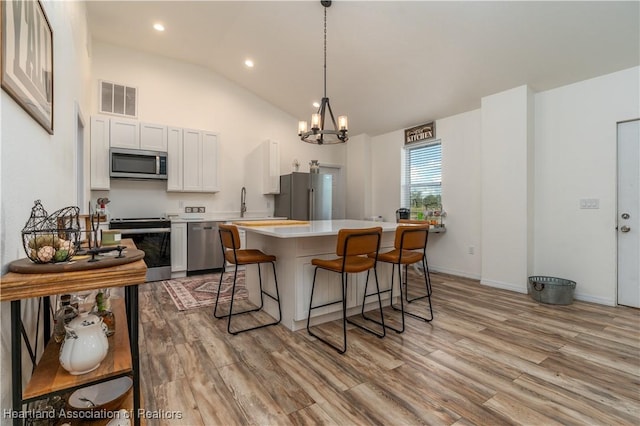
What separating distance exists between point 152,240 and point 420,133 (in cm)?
480

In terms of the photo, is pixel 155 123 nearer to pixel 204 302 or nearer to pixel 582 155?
pixel 204 302

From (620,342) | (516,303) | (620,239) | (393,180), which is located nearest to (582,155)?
(620,239)

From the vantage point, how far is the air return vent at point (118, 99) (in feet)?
14.6

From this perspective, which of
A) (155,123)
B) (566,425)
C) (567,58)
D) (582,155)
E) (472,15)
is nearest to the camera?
(566,425)

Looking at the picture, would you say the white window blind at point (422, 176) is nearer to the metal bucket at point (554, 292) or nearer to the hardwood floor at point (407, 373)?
the metal bucket at point (554, 292)

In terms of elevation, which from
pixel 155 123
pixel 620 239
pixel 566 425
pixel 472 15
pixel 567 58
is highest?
pixel 472 15

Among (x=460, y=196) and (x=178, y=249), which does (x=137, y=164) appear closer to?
(x=178, y=249)

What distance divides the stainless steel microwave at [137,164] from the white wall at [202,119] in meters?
0.34

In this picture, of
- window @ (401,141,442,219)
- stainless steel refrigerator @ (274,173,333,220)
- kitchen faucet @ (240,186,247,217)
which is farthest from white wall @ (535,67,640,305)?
kitchen faucet @ (240,186,247,217)

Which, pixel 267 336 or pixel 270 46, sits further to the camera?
pixel 270 46

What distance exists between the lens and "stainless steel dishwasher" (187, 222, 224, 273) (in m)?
4.66

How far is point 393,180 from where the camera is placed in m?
5.87

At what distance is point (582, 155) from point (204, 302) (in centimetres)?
492

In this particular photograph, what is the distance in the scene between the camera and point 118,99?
15.0 ft
